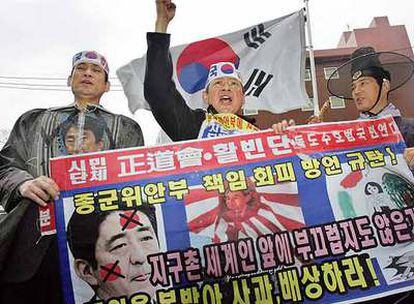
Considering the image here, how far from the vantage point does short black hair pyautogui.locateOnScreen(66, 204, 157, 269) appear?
1.76 metres

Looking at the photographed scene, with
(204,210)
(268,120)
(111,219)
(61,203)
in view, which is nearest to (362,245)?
(204,210)

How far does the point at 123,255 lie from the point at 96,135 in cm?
83

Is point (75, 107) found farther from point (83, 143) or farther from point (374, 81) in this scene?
point (374, 81)

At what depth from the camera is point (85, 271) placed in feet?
5.70

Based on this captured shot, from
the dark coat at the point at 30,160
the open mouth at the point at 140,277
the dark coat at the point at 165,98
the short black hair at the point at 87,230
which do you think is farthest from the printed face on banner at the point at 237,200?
the dark coat at the point at 165,98

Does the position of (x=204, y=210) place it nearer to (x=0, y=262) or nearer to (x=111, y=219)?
(x=111, y=219)

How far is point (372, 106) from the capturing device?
9.06ft

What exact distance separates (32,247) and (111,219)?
35cm

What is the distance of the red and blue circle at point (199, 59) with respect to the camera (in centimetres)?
449

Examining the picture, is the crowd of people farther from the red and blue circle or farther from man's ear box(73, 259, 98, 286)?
the red and blue circle

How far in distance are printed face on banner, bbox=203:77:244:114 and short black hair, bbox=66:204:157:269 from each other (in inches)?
43.2

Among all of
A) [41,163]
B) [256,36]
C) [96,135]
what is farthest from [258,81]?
[41,163]

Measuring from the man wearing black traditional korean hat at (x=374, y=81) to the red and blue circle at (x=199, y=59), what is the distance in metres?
1.62

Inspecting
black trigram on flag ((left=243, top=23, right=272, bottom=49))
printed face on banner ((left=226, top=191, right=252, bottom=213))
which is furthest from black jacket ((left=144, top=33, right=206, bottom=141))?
black trigram on flag ((left=243, top=23, right=272, bottom=49))
